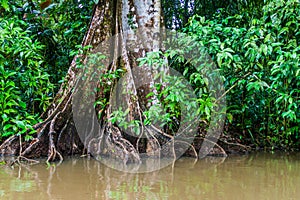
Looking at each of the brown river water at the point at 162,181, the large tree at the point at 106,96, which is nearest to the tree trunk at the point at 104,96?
the large tree at the point at 106,96

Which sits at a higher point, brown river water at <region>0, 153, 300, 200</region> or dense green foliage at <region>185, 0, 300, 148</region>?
dense green foliage at <region>185, 0, 300, 148</region>

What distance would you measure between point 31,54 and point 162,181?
2463mm

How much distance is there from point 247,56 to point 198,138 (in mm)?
1096

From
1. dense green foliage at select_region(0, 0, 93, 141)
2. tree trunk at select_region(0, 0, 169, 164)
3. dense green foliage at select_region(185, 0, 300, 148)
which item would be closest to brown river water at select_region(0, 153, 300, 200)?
tree trunk at select_region(0, 0, 169, 164)

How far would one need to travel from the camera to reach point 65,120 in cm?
455

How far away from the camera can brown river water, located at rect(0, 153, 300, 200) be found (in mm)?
2758

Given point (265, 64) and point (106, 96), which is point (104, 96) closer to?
point (106, 96)

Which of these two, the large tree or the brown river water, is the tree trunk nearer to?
the large tree

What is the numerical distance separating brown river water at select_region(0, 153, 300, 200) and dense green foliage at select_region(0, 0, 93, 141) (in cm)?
92

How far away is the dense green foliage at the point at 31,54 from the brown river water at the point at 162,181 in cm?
92

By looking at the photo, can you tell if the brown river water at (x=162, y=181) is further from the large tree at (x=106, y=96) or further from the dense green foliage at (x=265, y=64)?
the dense green foliage at (x=265, y=64)

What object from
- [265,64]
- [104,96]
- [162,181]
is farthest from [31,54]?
[265,64]

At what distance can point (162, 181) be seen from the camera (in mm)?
3225

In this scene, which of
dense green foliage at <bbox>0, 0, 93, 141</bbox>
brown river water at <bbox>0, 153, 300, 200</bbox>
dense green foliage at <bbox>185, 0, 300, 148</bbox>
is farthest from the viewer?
dense green foliage at <bbox>0, 0, 93, 141</bbox>
